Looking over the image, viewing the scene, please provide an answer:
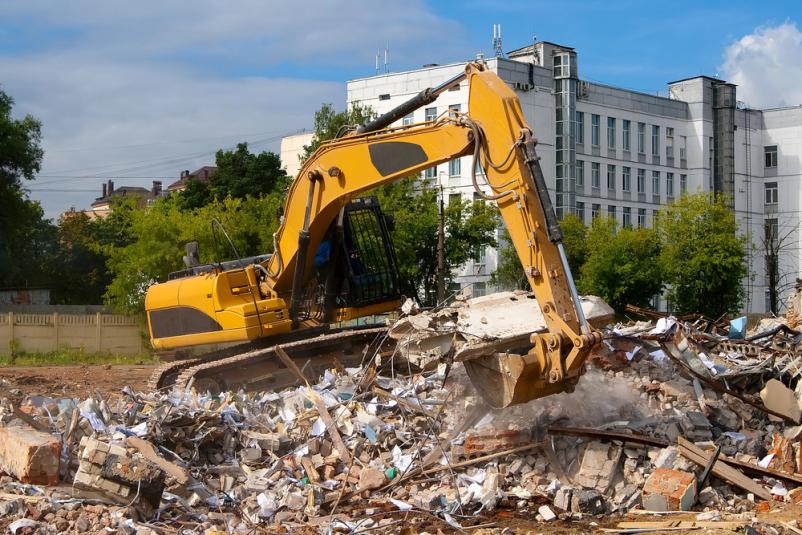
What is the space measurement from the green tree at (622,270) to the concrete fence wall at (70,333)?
17354mm

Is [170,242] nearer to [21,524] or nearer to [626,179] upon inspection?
[21,524]

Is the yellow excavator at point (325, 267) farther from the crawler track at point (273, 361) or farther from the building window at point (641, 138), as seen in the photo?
the building window at point (641, 138)

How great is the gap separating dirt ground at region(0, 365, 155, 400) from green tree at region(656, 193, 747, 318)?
78.8 feet

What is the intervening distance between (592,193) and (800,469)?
43.5 m

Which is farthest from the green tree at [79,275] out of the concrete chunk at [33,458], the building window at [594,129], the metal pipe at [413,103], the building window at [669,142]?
the concrete chunk at [33,458]

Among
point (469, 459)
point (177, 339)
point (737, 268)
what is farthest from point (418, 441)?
point (737, 268)

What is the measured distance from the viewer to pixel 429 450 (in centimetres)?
938

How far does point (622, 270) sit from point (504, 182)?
1153 inches

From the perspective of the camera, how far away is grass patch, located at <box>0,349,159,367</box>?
25.0 m

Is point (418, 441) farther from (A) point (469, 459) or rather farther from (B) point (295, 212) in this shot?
(B) point (295, 212)

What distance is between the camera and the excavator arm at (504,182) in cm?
841

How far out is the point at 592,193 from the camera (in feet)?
170

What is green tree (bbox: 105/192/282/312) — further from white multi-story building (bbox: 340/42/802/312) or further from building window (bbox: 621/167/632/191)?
building window (bbox: 621/167/632/191)

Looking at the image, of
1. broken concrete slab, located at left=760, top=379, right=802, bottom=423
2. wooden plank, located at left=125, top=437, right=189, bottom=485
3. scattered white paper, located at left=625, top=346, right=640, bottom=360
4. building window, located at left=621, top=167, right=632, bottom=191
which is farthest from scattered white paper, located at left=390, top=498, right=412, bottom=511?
building window, located at left=621, top=167, right=632, bottom=191
